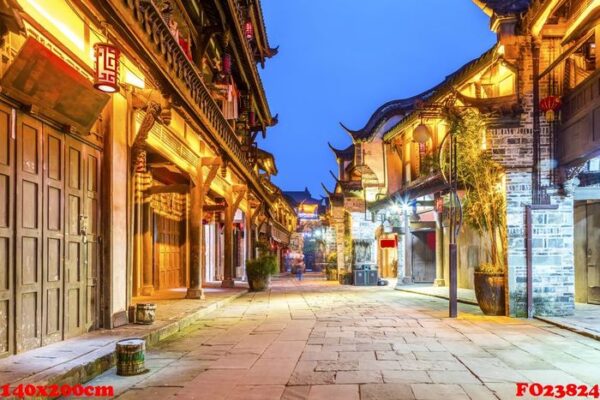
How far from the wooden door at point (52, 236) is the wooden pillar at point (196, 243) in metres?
7.71

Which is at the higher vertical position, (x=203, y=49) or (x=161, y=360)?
(x=203, y=49)

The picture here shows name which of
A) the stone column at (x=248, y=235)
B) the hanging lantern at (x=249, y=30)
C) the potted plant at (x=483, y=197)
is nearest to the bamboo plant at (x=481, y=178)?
the potted plant at (x=483, y=197)

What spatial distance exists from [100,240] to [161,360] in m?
2.42

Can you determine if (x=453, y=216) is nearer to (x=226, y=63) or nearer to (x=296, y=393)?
(x=296, y=393)

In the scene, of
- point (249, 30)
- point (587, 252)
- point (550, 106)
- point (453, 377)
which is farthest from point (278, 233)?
point (453, 377)

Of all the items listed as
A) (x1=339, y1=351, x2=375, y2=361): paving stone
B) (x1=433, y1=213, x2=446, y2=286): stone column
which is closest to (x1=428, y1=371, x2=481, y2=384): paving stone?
(x1=339, y1=351, x2=375, y2=361): paving stone

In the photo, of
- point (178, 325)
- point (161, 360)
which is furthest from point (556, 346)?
point (178, 325)

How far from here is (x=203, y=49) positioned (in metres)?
16.1

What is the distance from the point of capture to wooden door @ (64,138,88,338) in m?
7.88

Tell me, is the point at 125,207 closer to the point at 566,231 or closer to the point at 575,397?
the point at 575,397

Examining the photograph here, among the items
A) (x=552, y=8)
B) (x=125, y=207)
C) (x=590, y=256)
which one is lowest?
(x=590, y=256)

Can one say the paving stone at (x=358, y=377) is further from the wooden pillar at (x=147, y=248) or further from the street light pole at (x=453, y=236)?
the wooden pillar at (x=147, y=248)

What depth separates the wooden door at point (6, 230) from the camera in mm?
6258

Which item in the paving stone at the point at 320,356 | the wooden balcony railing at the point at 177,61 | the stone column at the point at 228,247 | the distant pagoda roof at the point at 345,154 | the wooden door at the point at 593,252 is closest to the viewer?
the paving stone at the point at 320,356
